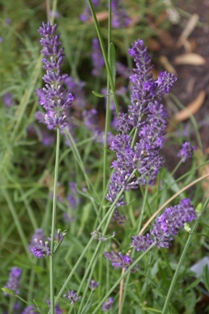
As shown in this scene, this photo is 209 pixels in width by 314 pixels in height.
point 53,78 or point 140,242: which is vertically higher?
point 53,78

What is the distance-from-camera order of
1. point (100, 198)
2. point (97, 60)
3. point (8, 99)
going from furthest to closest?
point (97, 60) → point (8, 99) → point (100, 198)

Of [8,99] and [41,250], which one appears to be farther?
[8,99]

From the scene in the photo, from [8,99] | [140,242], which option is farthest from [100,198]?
[140,242]

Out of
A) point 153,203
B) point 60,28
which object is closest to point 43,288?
point 153,203

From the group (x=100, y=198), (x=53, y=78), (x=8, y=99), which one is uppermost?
(x=53, y=78)

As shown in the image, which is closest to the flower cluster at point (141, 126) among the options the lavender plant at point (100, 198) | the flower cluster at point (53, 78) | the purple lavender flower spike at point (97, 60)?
the lavender plant at point (100, 198)

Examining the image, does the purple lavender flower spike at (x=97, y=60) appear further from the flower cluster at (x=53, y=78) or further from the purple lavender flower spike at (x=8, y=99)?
the flower cluster at (x=53, y=78)

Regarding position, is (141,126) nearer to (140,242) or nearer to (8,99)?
(140,242)
